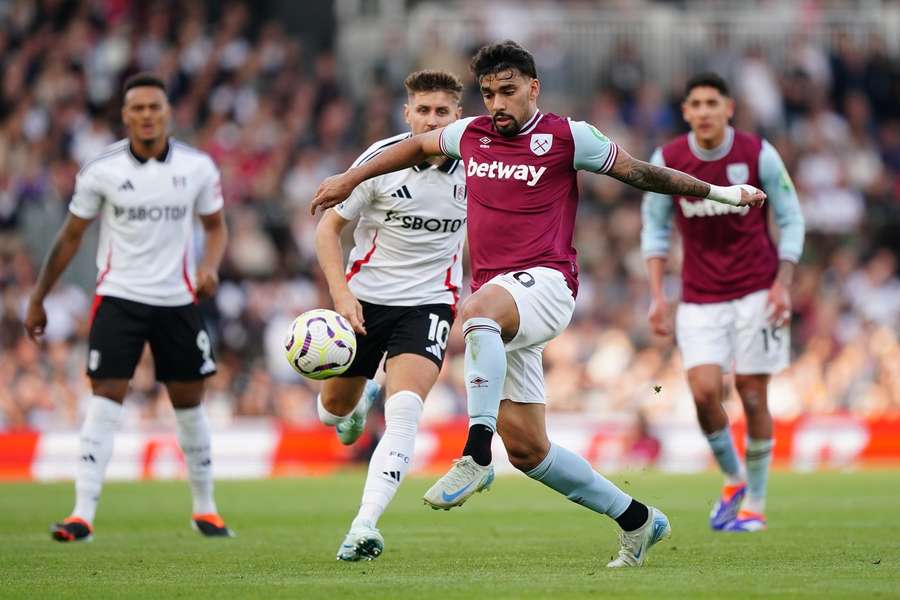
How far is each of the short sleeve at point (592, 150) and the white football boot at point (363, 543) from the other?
215cm

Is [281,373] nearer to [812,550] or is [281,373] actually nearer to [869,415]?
[869,415]

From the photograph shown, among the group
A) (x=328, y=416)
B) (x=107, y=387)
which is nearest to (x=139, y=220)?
(x=107, y=387)

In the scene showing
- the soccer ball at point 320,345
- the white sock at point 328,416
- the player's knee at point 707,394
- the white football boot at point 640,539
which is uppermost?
the soccer ball at point 320,345

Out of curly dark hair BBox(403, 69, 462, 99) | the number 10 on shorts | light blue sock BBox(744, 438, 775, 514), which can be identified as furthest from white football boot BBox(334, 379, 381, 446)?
light blue sock BBox(744, 438, 775, 514)

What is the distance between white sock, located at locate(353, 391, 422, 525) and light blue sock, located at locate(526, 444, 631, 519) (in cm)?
86

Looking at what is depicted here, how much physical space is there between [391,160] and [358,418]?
233cm

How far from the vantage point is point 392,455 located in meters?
8.22

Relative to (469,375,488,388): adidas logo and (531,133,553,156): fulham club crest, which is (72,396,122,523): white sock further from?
(531,133,553,156): fulham club crest

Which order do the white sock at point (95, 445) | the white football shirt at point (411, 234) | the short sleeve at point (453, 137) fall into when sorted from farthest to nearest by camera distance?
the white sock at point (95, 445) < the white football shirt at point (411, 234) < the short sleeve at point (453, 137)

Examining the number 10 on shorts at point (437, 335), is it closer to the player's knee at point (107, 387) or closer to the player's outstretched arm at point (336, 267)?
the player's outstretched arm at point (336, 267)

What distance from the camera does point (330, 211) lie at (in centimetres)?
863

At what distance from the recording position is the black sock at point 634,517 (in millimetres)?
7695

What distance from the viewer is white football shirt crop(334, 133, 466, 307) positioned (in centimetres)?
902

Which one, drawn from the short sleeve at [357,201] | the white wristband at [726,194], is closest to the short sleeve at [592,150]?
the white wristband at [726,194]
